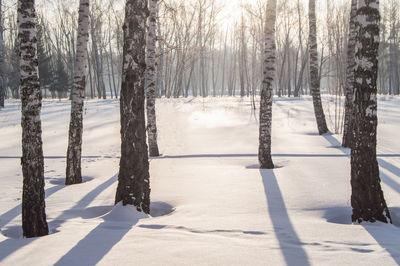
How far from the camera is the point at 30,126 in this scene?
4.11 metres

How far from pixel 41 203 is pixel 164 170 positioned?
14.5 feet

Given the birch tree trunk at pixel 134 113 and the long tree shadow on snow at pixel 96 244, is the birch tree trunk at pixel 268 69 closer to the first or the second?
the birch tree trunk at pixel 134 113

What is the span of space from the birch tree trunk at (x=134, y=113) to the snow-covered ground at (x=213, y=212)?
0.29 meters

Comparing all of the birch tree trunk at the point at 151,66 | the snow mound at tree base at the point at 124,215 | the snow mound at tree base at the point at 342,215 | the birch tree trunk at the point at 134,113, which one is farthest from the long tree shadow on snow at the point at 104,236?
the birch tree trunk at the point at 151,66

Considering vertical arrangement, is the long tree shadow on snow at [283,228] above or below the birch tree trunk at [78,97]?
below

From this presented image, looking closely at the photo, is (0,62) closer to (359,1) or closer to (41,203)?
(41,203)

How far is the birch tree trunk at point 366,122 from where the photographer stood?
4324mm

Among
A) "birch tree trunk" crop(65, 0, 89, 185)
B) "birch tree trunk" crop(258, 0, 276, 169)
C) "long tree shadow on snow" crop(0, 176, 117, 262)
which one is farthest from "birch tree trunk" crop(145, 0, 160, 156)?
"birch tree trunk" crop(258, 0, 276, 169)

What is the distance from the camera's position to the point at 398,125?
15.2 metres

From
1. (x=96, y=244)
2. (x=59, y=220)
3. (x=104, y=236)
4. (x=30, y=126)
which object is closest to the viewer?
(x=96, y=244)

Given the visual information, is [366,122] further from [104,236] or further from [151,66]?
[151,66]

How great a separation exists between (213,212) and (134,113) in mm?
1805

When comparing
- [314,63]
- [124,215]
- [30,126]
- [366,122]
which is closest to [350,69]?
[314,63]

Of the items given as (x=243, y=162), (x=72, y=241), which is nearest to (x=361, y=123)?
(x=72, y=241)
